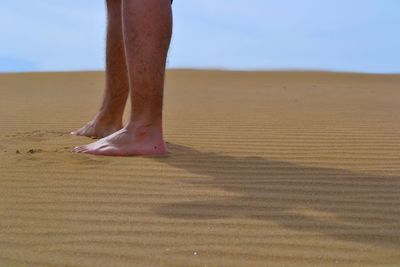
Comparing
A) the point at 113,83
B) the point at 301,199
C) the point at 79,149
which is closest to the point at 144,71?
the point at 79,149

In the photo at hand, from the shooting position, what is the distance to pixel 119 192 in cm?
249

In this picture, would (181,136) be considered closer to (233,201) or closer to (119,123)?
(119,123)

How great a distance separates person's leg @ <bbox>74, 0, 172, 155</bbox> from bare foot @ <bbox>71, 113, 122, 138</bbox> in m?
0.73

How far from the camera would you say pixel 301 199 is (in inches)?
94.8

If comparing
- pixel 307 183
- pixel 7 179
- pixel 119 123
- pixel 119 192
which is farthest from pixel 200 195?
pixel 119 123

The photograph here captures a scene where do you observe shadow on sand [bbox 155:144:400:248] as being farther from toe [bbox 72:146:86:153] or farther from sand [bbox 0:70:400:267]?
toe [bbox 72:146:86:153]

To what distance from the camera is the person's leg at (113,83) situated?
12.7ft

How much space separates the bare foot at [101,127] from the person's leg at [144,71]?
0.73 metres

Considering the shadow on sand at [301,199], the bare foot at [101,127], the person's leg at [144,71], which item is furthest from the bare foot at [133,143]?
the bare foot at [101,127]

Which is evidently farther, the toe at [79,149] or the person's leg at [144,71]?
the toe at [79,149]

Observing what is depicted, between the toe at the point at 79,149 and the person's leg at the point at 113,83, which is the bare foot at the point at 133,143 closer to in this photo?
the toe at the point at 79,149

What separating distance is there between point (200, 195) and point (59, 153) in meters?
1.04

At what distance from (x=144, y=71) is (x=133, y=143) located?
13.4 inches

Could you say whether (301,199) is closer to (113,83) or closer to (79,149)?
(79,149)
